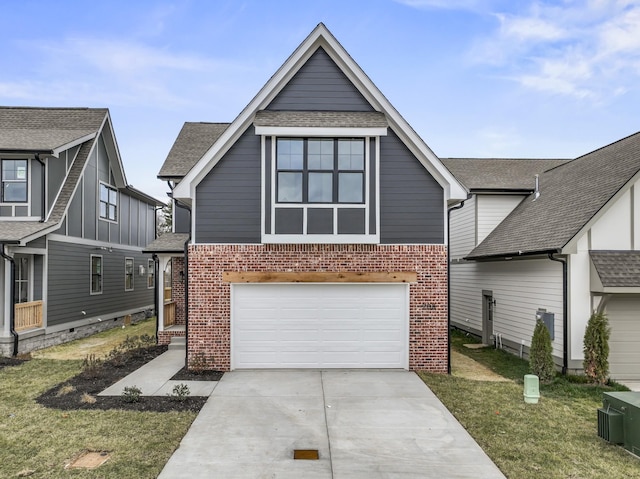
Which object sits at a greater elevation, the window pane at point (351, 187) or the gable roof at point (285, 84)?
the gable roof at point (285, 84)

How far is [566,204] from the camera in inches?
459

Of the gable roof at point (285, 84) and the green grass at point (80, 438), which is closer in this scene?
the green grass at point (80, 438)

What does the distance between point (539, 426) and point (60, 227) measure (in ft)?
48.9

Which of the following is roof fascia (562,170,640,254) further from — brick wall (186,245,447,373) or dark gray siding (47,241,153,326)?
dark gray siding (47,241,153,326)

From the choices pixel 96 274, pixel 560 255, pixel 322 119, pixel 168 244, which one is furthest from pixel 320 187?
pixel 96 274

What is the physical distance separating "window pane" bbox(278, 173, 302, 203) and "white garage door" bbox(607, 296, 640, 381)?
Result: 804 centimetres

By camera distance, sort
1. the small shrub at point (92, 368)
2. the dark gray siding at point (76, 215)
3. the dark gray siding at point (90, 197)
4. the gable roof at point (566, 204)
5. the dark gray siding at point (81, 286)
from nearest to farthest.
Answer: the small shrub at point (92, 368)
the gable roof at point (566, 204)
the dark gray siding at point (81, 286)
the dark gray siding at point (76, 215)
the dark gray siding at point (90, 197)

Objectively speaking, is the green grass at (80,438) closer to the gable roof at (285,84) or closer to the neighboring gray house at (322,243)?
the neighboring gray house at (322,243)

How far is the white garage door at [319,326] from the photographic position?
10172 millimetres

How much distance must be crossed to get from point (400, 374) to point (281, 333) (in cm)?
307

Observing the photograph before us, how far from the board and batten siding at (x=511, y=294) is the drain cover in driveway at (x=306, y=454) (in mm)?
7429

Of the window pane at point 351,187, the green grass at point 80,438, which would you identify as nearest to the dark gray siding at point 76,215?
the green grass at point 80,438

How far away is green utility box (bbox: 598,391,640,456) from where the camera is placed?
5.71 meters

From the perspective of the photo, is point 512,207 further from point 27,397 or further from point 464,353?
point 27,397
